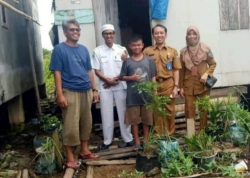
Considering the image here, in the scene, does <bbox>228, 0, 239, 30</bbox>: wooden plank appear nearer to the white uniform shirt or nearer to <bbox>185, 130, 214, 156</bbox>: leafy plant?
the white uniform shirt

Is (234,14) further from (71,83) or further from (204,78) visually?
(71,83)

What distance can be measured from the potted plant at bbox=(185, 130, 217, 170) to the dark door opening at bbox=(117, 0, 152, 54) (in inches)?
226

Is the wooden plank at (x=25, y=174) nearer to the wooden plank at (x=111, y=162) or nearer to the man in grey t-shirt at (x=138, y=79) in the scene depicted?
the wooden plank at (x=111, y=162)

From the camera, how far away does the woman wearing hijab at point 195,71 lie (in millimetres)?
4988

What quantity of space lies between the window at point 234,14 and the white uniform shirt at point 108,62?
2592mm

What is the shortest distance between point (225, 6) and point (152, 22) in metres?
1.50

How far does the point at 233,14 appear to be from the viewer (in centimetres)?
649

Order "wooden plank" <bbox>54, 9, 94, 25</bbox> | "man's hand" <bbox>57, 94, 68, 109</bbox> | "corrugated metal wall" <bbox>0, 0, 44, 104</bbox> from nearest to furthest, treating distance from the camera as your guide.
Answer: "man's hand" <bbox>57, 94, 68, 109</bbox>
"wooden plank" <bbox>54, 9, 94, 25</bbox>
"corrugated metal wall" <bbox>0, 0, 44, 104</bbox>

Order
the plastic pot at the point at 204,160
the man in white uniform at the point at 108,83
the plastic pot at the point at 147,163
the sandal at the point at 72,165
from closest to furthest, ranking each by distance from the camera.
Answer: the plastic pot at the point at 204,160
the plastic pot at the point at 147,163
the sandal at the point at 72,165
the man in white uniform at the point at 108,83

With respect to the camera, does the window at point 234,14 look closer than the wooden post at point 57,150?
No

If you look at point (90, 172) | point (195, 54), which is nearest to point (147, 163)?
→ point (90, 172)

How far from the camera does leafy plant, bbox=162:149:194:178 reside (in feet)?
13.1

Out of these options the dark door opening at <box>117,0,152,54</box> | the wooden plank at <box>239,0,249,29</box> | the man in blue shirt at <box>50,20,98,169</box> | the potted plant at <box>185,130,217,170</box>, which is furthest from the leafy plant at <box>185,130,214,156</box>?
the dark door opening at <box>117,0,152,54</box>

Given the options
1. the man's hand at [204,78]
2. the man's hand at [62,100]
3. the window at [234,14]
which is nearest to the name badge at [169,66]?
the man's hand at [204,78]
